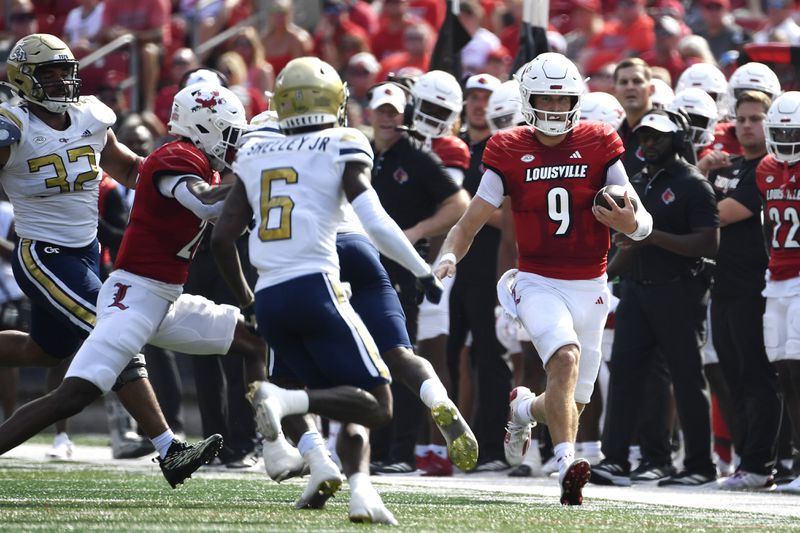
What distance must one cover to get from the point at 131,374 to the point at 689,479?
3.44 metres

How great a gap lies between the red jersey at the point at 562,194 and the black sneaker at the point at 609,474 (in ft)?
6.04

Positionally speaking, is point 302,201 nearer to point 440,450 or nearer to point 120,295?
point 120,295

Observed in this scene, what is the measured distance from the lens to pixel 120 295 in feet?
24.0

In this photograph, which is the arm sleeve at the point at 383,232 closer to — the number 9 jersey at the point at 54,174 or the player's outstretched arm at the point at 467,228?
the player's outstretched arm at the point at 467,228

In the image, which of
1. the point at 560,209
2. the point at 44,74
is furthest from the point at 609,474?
the point at 44,74

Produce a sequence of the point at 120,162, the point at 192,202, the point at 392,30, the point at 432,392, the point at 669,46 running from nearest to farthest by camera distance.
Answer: the point at 432,392 → the point at 192,202 → the point at 120,162 → the point at 669,46 → the point at 392,30

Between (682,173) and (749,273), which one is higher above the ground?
(682,173)

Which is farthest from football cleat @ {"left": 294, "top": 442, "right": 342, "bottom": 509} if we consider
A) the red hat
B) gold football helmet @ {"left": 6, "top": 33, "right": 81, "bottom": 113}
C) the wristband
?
the red hat

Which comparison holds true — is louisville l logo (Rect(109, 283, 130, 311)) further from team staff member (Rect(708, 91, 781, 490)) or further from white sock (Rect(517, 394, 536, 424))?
team staff member (Rect(708, 91, 781, 490))

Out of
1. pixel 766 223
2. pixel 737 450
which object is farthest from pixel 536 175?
pixel 737 450

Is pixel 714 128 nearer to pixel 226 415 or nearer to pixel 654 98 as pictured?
pixel 654 98

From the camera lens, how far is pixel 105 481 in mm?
8422

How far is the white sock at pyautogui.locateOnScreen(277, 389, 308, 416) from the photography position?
584 centimetres

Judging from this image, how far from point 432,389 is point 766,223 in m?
3.30
